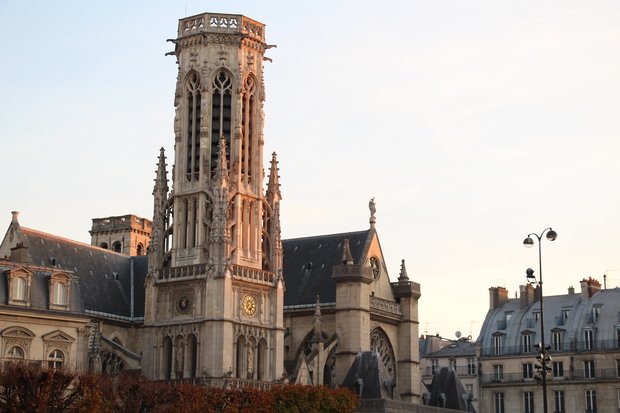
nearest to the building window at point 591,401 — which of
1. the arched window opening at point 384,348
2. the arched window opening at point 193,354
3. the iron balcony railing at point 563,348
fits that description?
the iron balcony railing at point 563,348

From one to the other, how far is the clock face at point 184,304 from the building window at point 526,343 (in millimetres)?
34526

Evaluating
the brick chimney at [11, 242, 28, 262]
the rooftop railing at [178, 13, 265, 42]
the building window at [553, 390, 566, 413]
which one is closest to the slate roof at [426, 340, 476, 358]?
the building window at [553, 390, 566, 413]

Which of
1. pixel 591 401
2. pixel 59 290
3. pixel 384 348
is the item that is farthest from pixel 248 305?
pixel 591 401

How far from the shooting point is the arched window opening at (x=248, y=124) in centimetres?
7656

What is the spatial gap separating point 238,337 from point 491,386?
33.0 meters

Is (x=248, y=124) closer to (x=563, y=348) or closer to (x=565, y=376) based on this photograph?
(x=563, y=348)

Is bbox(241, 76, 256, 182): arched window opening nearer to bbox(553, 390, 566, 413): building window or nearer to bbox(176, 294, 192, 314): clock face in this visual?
bbox(176, 294, 192, 314): clock face

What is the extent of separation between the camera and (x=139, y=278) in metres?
82.1

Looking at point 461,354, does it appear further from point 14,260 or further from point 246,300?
point 14,260

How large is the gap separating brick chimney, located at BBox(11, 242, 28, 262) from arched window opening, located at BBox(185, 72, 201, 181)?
408 inches

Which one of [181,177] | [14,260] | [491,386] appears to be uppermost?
[181,177]

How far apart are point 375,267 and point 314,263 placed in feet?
13.1

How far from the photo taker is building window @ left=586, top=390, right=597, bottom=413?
94125mm

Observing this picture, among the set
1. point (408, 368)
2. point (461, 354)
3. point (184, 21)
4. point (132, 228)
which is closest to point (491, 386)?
point (461, 354)
